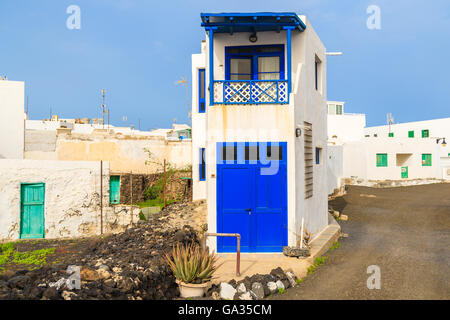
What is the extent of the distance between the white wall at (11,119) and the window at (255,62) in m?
16.8

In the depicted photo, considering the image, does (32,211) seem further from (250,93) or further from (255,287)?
(255,287)

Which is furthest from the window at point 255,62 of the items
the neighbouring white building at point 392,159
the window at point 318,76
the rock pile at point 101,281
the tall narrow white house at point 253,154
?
the neighbouring white building at point 392,159

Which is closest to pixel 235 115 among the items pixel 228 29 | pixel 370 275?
pixel 228 29

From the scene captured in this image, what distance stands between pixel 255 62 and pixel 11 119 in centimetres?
1785

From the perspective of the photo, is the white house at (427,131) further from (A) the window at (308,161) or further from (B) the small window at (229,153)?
(B) the small window at (229,153)

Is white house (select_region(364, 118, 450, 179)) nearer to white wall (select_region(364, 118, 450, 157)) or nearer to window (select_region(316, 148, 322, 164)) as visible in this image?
white wall (select_region(364, 118, 450, 157))

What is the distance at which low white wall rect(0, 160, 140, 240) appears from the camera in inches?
558

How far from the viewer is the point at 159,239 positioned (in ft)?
37.5

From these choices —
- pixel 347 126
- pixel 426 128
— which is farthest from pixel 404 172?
pixel 426 128

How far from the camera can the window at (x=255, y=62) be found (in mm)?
11172

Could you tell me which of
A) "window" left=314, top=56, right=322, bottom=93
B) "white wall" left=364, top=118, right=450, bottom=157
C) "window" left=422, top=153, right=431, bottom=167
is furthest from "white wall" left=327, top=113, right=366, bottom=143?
"window" left=314, top=56, right=322, bottom=93

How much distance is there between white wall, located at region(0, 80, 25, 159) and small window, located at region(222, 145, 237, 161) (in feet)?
56.9

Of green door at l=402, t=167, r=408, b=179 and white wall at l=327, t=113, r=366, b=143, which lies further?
white wall at l=327, t=113, r=366, b=143

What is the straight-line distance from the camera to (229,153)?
10156 millimetres
